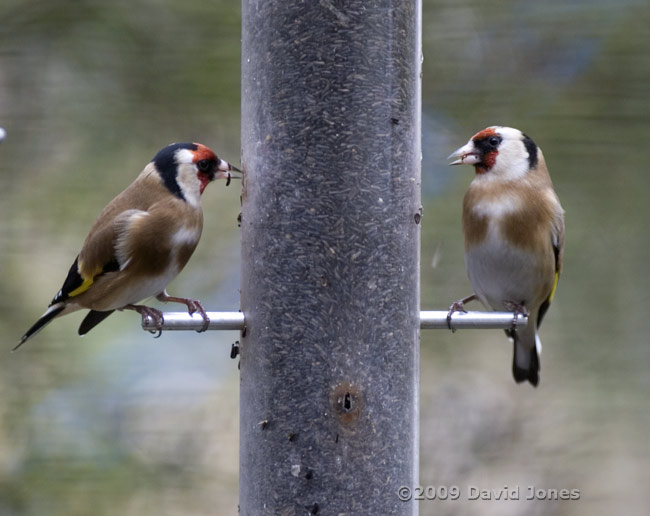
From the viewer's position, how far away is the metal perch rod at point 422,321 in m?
2.99

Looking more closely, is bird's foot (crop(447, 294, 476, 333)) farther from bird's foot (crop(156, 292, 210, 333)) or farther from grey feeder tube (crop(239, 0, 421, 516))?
bird's foot (crop(156, 292, 210, 333))

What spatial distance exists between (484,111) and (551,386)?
147 cm

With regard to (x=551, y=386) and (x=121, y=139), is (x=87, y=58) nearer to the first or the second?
(x=121, y=139)

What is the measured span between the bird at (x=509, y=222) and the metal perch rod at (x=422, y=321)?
80 cm

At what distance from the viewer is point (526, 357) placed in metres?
4.49

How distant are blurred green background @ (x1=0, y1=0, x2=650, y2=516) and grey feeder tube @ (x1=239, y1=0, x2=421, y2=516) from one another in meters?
2.15

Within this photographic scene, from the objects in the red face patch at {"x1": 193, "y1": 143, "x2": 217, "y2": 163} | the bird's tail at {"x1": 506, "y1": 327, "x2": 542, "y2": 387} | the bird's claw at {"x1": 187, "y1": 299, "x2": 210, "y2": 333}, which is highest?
the red face patch at {"x1": 193, "y1": 143, "x2": 217, "y2": 163}

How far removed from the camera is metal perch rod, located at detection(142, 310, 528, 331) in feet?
9.80

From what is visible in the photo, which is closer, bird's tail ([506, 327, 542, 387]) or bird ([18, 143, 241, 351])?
bird ([18, 143, 241, 351])

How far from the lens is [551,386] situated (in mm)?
5676

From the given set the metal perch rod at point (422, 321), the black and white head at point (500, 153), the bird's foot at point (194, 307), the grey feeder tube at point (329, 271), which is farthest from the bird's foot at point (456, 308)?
the bird's foot at point (194, 307)

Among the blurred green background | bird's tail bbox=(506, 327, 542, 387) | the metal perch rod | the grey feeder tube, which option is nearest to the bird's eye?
the grey feeder tube

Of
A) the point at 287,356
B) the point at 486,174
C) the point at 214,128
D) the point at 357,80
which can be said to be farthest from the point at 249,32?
the point at 214,128

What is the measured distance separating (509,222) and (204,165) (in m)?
1.21
